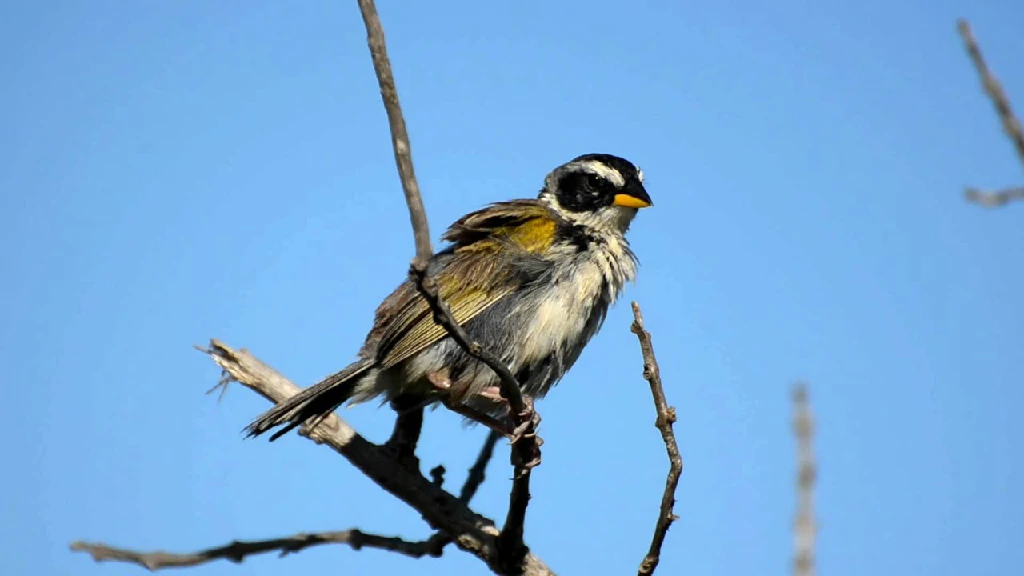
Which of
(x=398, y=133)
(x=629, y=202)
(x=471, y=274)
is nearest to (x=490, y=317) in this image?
(x=471, y=274)

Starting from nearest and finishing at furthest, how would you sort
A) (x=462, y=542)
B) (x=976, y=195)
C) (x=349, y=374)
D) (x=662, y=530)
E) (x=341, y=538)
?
(x=976, y=195) < (x=662, y=530) < (x=341, y=538) < (x=462, y=542) < (x=349, y=374)

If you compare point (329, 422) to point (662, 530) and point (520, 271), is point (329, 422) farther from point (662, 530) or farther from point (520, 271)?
point (662, 530)

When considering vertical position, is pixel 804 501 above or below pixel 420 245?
below

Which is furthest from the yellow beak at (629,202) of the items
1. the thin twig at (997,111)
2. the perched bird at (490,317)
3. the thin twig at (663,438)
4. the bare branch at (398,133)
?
the thin twig at (997,111)

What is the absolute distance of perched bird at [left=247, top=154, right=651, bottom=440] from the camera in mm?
5926

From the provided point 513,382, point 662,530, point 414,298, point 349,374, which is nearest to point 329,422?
point 349,374

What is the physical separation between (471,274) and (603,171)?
1458 mm

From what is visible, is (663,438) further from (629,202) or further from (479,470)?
(629,202)

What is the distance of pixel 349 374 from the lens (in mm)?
5836

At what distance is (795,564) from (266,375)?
488 centimetres

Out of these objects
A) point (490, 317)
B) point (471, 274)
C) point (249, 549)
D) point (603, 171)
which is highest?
point (603, 171)

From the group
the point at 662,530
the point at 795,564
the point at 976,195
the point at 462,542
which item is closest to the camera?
the point at 795,564

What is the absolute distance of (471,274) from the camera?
20.2 ft

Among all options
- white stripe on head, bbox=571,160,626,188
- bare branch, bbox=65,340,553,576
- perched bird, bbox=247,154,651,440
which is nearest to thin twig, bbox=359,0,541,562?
bare branch, bbox=65,340,553,576
